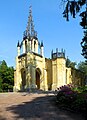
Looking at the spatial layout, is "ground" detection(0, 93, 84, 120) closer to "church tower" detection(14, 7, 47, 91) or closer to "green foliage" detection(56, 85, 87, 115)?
"green foliage" detection(56, 85, 87, 115)

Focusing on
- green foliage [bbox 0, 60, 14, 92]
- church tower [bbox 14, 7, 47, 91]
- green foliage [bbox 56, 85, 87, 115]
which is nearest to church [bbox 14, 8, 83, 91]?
church tower [bbox 14, 7, 47, 91]

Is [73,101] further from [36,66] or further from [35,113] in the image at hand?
[36,66]

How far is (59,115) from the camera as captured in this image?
16062mm

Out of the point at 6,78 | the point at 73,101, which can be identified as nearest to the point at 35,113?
the point at 73,101

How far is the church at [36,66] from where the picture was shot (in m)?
44.6

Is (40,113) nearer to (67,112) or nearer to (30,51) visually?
(67,112)

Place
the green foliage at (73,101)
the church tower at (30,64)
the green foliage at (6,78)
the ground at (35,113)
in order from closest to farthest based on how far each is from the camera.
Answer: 1. the ground at (35,113)
2. the green foliage at (73,101)
3. the church tower at (30,64)
4. the green foliage at (6,78)

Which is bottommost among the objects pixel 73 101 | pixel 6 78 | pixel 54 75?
pixel 73 101

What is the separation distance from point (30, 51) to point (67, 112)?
28.0 m

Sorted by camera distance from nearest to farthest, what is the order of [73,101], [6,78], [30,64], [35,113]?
[35,113], [73,101], [30,64], [6,78]

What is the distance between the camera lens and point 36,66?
148ft

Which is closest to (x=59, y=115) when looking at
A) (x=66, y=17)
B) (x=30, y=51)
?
(x=66, y=17)

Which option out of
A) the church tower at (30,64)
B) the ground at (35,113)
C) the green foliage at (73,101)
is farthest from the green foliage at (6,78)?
the ground at (35,113)

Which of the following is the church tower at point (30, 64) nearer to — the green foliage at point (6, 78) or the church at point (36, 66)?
the church at point (36, 66)
